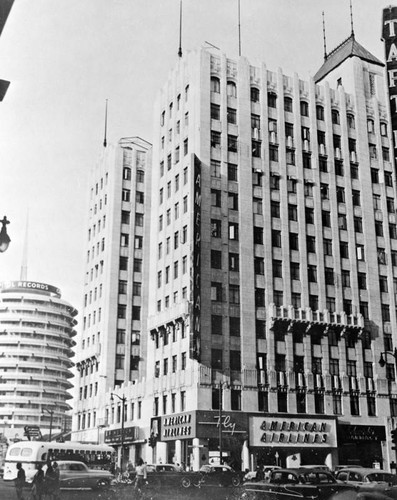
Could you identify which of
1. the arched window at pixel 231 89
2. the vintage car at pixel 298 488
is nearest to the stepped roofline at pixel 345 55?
the arched window at pixel 231 89

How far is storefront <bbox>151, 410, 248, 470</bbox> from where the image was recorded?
6059 cm

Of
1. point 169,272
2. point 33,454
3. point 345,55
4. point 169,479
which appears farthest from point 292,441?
point 345,55

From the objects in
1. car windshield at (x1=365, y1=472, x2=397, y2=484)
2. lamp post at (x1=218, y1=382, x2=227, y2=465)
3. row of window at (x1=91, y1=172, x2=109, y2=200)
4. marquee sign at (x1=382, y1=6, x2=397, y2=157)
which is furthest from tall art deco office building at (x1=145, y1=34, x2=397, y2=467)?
marquee sign at (x1=382, y1=6, x2=397, y2=157)

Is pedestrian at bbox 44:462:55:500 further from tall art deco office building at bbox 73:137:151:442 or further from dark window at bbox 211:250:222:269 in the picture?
tall art deco office building at bbox 73:137:151:442

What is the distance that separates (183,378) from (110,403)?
74.3 feet

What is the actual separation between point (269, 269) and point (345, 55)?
30.9 m

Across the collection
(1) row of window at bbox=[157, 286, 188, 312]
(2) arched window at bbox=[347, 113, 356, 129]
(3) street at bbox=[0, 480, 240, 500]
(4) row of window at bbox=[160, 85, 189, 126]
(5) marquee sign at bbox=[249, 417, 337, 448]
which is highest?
(4) row of window at bbox=[160, 85, 189, 126]

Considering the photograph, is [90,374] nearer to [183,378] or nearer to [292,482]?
[183,378]

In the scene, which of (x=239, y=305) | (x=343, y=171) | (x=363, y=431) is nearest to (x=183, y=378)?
(x=239, y=305)

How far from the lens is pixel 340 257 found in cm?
7275

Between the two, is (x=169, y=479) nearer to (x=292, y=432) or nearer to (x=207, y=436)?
(x=207, y=436)

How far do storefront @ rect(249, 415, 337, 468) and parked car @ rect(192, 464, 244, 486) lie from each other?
59.4 feet

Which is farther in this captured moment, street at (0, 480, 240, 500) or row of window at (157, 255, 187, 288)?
row of window at (157, 255, 187, 288)

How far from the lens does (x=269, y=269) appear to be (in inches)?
2702
